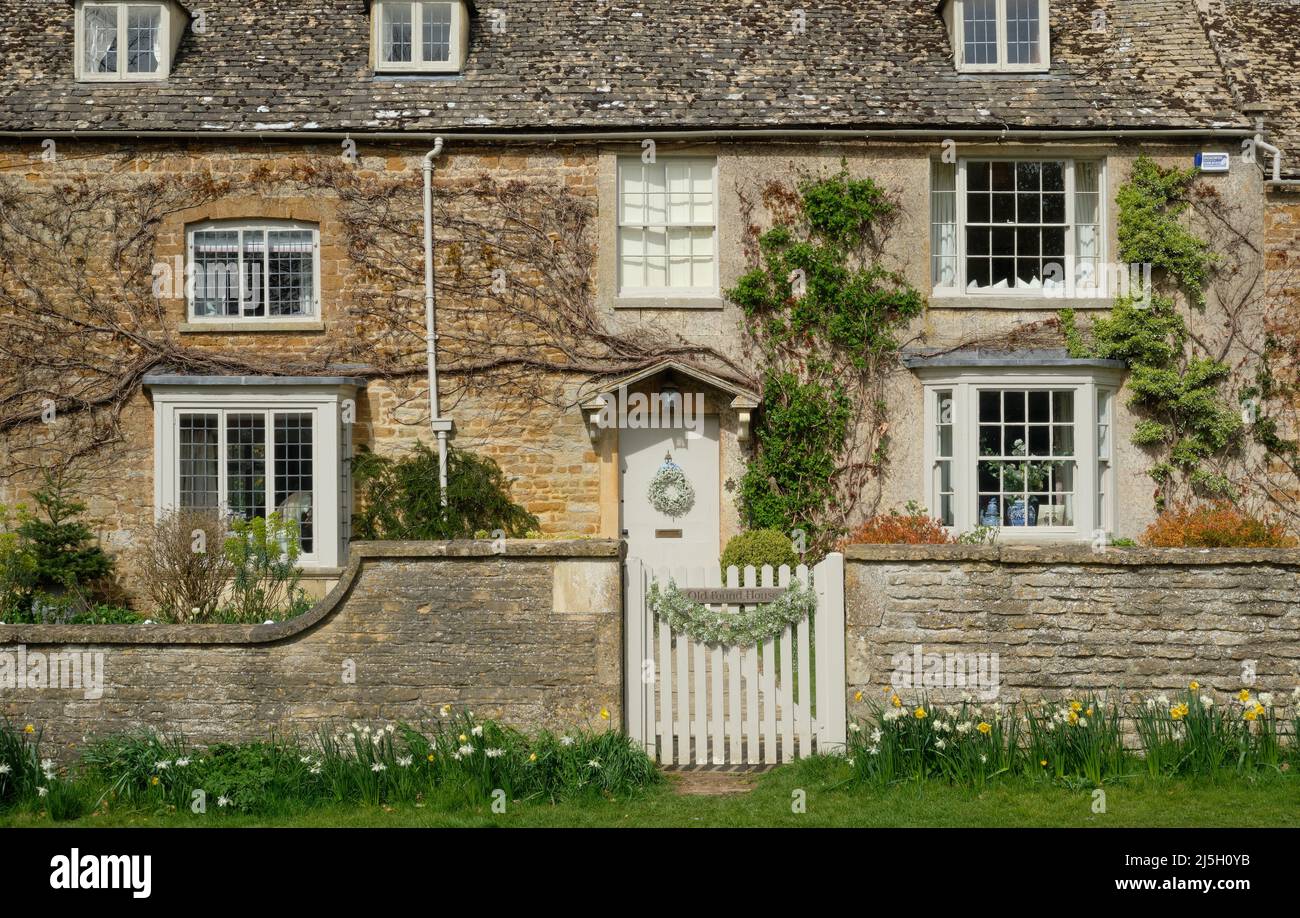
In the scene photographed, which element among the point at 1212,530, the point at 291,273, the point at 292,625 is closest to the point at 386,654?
the point at 292,625

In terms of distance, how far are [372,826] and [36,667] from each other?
108 inches

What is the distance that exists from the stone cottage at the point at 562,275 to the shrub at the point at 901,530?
0.53m

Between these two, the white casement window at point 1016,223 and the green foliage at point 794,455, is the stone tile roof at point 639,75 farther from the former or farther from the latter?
the green foliage at point 794,455

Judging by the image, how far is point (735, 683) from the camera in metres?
8.56

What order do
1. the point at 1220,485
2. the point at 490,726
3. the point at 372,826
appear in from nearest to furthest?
the point at 372,826
the point at 490,726
the point at 1220,485

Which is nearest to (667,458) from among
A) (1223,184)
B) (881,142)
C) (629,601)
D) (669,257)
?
(669,257)

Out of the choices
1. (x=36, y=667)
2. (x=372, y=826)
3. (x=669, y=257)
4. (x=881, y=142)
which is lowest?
(x=372, y=826)

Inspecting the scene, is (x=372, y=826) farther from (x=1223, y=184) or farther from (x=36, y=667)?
(x=1223, y=184)

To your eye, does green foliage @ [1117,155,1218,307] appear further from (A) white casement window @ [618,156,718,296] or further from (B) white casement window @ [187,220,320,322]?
(B) white casement window @ [187,220,320,322]

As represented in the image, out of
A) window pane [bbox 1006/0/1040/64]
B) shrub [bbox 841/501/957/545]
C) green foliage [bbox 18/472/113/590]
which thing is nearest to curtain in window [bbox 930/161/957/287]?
window pane [bbox 1006/0/1040/64]

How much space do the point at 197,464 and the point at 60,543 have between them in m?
1.72

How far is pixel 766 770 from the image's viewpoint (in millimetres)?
8445

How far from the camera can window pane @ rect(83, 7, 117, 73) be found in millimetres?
15609

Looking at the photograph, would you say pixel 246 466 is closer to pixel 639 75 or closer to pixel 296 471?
pixel 296 471
